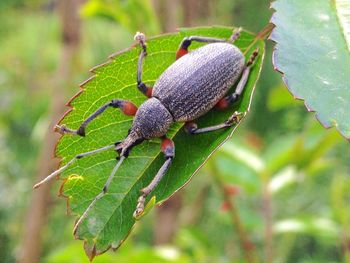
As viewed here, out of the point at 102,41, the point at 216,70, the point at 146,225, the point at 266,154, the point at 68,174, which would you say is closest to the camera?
the point at 68,174

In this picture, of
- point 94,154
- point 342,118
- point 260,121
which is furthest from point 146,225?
point 342,118

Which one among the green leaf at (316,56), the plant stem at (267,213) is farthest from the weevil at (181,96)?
the plant stem at (267,213)

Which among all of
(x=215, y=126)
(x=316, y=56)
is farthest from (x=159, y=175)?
(x=316, y=56)

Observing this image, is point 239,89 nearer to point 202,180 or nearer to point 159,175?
point 159,175

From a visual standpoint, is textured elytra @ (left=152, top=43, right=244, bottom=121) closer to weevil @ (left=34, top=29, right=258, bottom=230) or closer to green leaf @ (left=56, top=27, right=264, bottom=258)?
weevil @ (left=34, top=29, right=258, bottom=230)

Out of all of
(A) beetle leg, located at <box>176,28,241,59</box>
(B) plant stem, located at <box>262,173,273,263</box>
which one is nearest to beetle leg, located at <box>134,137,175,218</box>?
(A) beetle leg, located at <box>176,28,241,59</box>

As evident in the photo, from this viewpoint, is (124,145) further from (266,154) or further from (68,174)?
(266,154)
